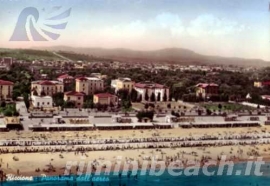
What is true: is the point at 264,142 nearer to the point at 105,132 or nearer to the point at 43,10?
the point at 105,132

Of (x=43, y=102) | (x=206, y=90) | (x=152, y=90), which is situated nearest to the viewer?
(x=43, y=102)

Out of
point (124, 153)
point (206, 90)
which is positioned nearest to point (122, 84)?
point (124, 153)

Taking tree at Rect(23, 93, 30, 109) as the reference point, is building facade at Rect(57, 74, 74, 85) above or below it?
above

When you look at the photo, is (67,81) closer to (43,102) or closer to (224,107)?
(43,102)

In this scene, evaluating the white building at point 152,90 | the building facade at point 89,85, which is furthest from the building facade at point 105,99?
the white building at point 152,90

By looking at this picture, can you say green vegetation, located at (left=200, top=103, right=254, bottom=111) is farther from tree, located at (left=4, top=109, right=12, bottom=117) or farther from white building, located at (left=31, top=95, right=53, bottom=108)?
tree, located at (left=4, top=109, right=12, bottom=117)

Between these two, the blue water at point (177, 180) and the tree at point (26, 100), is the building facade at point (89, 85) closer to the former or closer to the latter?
the tree at point (26, 100)

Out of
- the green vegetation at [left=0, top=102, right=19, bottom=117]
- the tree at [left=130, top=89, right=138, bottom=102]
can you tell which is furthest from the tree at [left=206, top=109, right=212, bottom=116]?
the green vegetation at [left=0, top=102, right=19, bottom=117]
